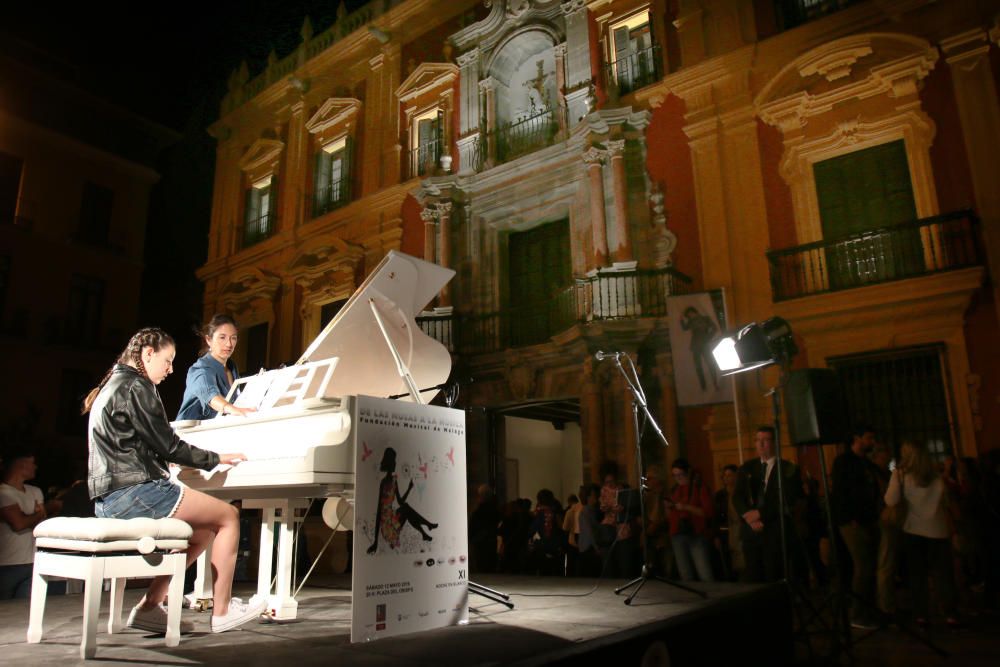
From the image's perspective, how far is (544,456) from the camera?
1371 cm

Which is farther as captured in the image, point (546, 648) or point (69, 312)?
point (69, 312)

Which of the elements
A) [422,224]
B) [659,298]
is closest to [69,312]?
[422,224]

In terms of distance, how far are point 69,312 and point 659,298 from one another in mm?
14205

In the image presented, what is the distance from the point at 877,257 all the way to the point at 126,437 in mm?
8140

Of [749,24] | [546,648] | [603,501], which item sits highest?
[749,24]

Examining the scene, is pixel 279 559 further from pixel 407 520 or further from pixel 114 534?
pixel 114 534

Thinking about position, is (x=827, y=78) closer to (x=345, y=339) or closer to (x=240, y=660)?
(x=345, y=339)

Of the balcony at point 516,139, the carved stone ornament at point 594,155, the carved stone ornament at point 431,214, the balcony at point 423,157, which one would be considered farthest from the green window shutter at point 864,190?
the balcony at point 423,157

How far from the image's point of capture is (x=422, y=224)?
1274 cm

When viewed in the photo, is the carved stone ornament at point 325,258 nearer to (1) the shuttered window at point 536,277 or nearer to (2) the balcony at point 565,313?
(2) the balcony at point 565,313

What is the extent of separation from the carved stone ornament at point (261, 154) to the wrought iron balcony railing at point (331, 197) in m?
1.69

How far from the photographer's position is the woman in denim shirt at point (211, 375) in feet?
12.5

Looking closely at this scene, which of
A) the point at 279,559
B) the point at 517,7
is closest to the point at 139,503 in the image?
the point at 279,559

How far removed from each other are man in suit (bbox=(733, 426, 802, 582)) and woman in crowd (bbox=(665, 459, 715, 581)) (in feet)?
1.42
